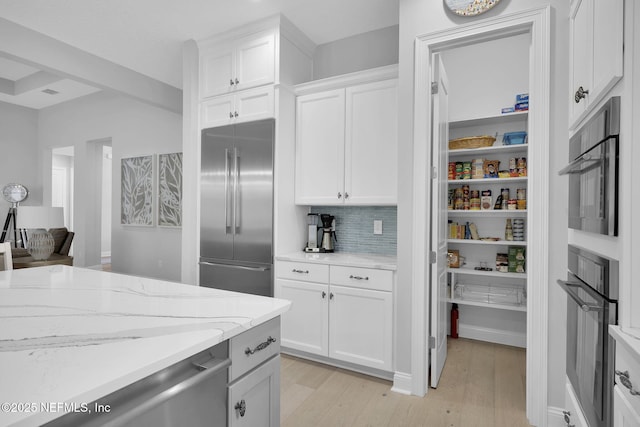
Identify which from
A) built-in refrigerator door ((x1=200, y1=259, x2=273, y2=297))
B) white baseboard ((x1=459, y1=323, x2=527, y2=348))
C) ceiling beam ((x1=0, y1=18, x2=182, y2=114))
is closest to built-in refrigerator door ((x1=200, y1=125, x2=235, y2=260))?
built-in refrigerator door ((x1=200, y1=259, x2=273, y2=297))

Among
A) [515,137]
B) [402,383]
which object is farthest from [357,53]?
[402,383]

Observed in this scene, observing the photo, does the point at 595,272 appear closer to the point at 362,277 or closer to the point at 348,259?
the point at 362,277

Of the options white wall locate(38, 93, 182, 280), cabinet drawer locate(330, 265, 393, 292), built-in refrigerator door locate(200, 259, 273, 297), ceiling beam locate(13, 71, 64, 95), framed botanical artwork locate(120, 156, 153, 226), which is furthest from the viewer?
framed botanical artwork locate(120, 156, 153, 226)

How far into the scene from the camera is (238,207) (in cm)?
306

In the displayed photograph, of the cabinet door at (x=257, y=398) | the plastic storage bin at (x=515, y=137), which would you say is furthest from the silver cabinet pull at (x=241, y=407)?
the plastic storage bin at (x=515, y=137)

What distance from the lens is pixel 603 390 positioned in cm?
119

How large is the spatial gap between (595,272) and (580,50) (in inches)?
42.1

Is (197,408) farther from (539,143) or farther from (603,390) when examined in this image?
(539,143)

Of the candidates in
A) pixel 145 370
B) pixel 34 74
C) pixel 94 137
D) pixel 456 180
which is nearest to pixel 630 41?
pixel 145 370

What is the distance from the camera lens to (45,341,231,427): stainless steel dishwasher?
0.74 metres

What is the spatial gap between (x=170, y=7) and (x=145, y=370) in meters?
3.06

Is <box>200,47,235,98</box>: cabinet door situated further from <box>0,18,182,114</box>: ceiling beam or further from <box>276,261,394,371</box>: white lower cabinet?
<box>276,261,394,371</box>: white lower cabinet

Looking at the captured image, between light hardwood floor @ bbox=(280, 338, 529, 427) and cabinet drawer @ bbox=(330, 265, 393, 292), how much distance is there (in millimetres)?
683

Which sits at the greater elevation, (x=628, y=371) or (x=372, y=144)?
(x=372, y=144)
